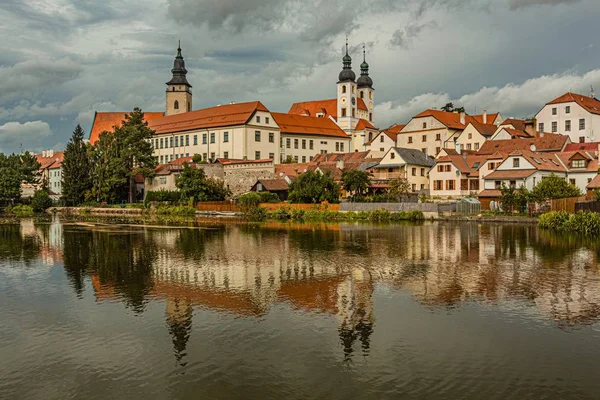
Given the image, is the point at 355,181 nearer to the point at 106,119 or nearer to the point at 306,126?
the point at 306,126

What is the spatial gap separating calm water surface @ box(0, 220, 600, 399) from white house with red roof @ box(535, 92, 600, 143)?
5321cm

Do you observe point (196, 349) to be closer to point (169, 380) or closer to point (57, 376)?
point (169, 380)

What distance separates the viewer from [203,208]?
64.3m

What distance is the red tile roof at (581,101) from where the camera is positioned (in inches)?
2857

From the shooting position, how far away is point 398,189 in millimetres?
59281

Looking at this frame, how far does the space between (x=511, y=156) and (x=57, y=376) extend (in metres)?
51.4

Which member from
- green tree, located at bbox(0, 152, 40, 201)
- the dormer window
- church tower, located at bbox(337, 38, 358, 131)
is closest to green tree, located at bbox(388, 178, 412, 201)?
the dormer window

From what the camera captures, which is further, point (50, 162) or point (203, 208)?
point (50, 162)

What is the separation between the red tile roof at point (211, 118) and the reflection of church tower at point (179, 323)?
2594 inches

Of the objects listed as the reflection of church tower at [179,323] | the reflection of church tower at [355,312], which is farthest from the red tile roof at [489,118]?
the reflection of church tower at [179,323]

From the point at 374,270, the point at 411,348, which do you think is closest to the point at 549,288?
the point at 374,270

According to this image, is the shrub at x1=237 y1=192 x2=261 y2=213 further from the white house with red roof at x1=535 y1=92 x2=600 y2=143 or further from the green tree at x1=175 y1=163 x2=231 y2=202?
the white house with red roof at x1=535 y1=92 x2=600 y2=143

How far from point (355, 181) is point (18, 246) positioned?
36.7 m

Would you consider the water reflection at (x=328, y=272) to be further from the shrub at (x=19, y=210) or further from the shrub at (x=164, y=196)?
the shrub at (x=19, y=210)
